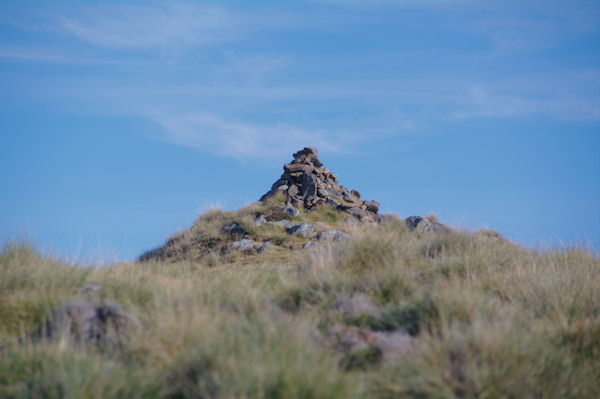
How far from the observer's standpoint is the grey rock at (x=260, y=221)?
729 inches

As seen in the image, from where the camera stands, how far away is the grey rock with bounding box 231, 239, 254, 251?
16297 mm

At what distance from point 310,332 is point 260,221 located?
13.7 m

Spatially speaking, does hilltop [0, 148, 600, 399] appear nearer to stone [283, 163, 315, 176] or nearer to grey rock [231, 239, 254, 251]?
grey rock [231, 239, 254, 251]

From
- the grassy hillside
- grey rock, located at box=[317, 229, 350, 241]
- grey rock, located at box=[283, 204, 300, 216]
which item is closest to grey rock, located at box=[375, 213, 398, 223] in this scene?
grey rock, located at box=[283, 204, 300, 216]

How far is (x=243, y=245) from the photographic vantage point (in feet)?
54.1

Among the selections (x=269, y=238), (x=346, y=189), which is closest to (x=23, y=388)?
(x=269, y=238)

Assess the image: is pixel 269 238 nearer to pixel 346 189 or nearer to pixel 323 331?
pixel 346 189

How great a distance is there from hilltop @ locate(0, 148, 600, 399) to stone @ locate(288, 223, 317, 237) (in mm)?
8204

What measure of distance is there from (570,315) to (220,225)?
14821mm

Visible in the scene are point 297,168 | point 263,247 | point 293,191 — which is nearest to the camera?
point 263,247

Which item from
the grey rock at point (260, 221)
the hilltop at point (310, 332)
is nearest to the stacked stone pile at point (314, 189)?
the grey rock at point (260, 221)

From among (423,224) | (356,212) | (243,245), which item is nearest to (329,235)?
(243,245)

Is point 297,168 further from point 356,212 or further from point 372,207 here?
point 372,207

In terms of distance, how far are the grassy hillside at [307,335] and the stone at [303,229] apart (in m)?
8.73
